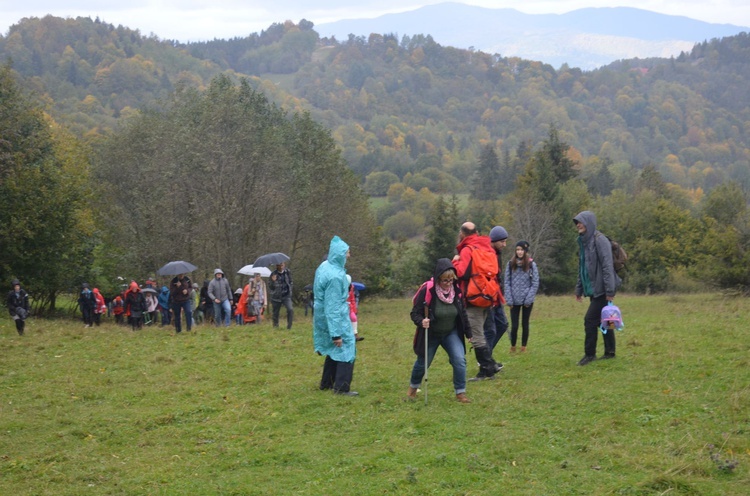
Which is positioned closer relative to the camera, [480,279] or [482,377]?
[480,279]

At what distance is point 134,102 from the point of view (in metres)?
149

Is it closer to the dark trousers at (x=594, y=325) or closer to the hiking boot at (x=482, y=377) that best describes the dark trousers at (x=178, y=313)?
the hiking boot at (x=482, y=377)

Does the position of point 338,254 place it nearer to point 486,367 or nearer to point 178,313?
point 486,367

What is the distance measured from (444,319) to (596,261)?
2.94 metres

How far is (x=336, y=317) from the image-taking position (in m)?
10.4

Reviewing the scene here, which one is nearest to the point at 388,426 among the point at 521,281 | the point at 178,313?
the point at 521,281

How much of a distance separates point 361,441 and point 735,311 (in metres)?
14.2

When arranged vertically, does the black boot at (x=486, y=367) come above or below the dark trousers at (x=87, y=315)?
above

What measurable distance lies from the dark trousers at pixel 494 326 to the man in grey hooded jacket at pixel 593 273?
4.18 ft

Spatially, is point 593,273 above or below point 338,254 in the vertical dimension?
below

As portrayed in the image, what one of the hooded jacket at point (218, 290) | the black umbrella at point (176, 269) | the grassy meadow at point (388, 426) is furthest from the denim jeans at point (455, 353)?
the hooded jacket at point (218, 290)

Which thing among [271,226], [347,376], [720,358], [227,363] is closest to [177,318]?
[227,363]

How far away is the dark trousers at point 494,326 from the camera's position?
1180 cm

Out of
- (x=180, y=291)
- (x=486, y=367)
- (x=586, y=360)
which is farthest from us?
(x=180, y=291)
